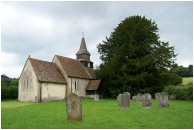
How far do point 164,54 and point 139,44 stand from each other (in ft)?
13.0

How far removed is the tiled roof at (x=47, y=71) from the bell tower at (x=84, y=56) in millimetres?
8120

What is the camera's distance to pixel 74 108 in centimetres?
1441

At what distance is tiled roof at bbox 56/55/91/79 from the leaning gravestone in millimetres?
28188

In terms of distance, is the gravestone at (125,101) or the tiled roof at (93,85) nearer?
the gravestone at (125,101)

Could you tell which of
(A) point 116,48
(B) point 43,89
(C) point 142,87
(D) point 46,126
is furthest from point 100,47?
(D) point 46,126

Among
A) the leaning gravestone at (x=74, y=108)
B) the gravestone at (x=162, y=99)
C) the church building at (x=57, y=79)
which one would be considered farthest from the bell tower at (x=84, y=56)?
the leaning gravestone at (x=74, y=108)

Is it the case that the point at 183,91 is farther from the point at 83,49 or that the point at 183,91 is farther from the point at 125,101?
the point at 83,49

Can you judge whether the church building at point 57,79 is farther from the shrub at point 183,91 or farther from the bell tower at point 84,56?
the shrub at point 183,91

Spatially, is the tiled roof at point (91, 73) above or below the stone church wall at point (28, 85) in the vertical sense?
above

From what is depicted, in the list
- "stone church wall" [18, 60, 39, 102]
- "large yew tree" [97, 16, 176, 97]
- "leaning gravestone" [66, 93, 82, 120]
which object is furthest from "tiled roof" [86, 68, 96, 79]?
"leaning gravestone" [66, 93, 82, 120]

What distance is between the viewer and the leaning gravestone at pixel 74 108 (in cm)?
1419

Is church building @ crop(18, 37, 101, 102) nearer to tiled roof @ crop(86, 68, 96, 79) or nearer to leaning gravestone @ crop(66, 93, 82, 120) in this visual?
tiled roof @ crop(86, 68, 96, 79)

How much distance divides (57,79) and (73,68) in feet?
18.7

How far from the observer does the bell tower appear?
166 feet
